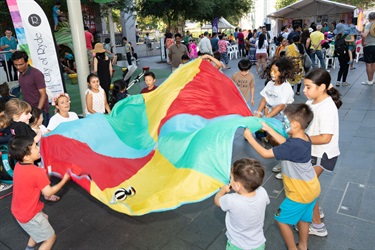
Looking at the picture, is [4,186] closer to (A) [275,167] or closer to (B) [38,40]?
(B) [38,40]

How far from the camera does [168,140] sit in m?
3.71

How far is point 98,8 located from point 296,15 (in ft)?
49.9

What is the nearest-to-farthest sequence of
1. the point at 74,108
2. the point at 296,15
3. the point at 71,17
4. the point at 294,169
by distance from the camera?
the point at 294,169 < the point at 71,17 < the point at 74,108 < the point at 296,15

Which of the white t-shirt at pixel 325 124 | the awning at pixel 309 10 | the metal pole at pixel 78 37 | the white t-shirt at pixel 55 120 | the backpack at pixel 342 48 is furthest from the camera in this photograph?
the awning at pixel 309 10

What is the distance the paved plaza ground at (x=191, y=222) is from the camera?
3.25m

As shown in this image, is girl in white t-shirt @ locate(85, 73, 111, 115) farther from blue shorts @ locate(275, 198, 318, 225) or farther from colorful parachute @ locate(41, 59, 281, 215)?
blue shorts @ locate(275, 198, 318, 225)

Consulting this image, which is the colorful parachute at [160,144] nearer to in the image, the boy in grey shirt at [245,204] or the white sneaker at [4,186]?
the boy in grey shirt at [245,204]

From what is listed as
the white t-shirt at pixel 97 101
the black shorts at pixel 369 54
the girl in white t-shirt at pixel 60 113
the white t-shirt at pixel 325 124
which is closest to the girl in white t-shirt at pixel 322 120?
the white t-shirt at pixel 325 124

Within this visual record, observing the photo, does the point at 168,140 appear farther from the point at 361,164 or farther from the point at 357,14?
the point at 357,14

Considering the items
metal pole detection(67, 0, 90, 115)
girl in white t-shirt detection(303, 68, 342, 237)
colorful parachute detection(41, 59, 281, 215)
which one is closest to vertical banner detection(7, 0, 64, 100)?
metal pole detection(67, 0, 90, 115)

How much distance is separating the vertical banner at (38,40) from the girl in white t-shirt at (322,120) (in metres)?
5.61

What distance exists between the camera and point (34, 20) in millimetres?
6859

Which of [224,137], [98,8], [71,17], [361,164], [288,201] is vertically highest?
[98,8]

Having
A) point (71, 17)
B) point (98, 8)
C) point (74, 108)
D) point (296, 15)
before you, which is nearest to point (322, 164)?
point (71, 17)
